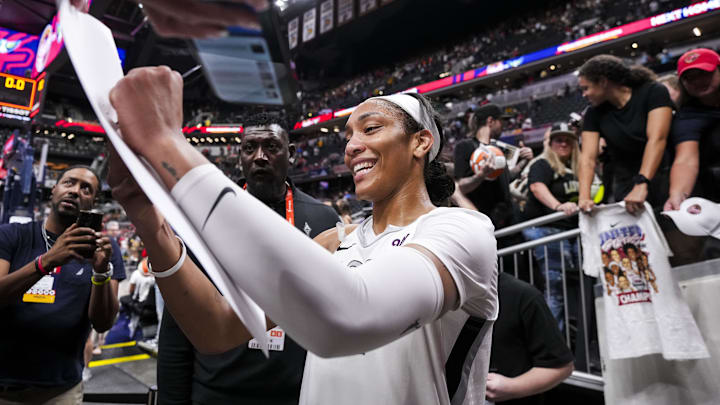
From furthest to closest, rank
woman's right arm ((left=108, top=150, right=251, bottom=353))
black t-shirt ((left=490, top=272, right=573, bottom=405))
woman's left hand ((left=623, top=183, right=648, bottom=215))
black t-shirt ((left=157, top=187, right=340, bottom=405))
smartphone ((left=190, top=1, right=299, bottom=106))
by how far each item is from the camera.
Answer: woman's left hand ((left=623, top=183, right=648, bottom=215))
black t-shirt ((left=490, top=272, right=573, bottom=405))
black t-shirt ((left=157, top=187, right=340, bottom=405))
woman's right arm ((left=108, top=150, right=251, bottom=353))
smartphone ((left=190, top=1, right=299, bottom=106))

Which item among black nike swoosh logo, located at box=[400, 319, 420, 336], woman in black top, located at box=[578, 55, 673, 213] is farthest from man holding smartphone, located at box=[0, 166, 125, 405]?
woman in black top, located at box=[578, 55, 673, 213]

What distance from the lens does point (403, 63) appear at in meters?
30.7

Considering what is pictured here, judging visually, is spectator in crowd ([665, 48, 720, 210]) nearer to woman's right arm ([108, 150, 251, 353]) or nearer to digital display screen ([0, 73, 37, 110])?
woman's right arm ([108, 150, 251, 353])

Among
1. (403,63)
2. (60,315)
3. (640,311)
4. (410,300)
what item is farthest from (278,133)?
(403,63)

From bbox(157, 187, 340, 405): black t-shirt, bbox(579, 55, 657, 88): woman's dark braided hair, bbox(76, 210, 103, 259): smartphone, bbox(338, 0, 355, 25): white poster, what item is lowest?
bbox(157, 187, 340, 405): black t-shirt

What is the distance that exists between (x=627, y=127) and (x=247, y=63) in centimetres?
314

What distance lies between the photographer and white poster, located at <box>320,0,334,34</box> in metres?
27.2

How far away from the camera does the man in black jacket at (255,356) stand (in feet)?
7.10

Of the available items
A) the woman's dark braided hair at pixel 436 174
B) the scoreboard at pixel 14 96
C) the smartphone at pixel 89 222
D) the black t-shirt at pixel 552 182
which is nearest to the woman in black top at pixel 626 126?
the black t-shirt at pixel 552 182

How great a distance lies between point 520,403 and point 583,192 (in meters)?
1.52

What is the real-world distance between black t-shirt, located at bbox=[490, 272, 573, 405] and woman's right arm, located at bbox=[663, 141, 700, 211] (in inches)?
40.0

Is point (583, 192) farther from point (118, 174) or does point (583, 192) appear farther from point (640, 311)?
point (118, 174)

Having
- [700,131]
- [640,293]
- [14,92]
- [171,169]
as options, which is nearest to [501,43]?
[700,131]

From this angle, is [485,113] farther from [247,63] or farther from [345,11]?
[345,11]
